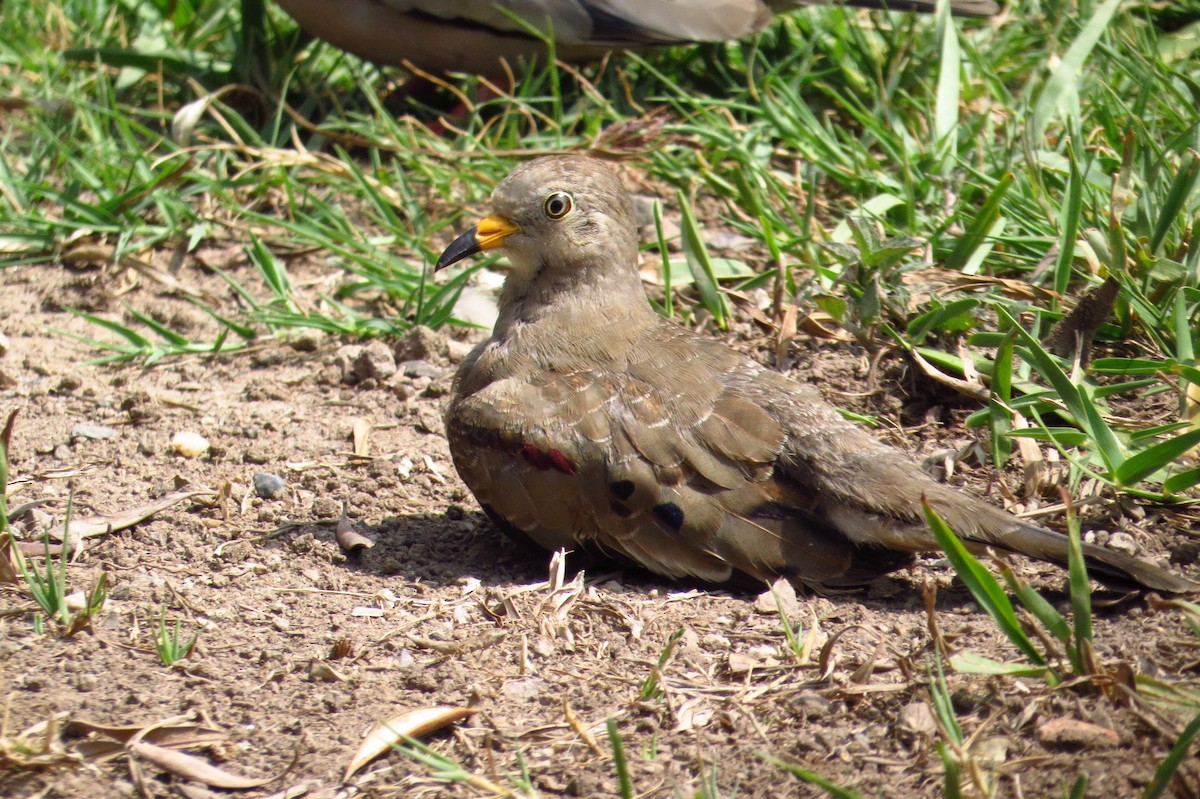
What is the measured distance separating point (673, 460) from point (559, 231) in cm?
90

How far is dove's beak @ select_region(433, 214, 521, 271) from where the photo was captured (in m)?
4.18

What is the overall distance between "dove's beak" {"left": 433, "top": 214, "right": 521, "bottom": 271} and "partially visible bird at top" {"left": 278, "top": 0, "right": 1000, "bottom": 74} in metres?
2.33

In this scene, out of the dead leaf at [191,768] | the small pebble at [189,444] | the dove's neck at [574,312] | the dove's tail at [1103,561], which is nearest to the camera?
the dead leaf at [191,768]

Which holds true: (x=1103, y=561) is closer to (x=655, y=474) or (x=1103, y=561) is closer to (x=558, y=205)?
(x=655, y=474)

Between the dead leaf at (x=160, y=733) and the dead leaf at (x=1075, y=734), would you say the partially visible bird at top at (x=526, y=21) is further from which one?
the dead leaf at (x=1075, y=734)

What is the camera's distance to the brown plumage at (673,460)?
357cm

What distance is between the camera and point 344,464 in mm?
4465

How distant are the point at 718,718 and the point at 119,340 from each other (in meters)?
3.31

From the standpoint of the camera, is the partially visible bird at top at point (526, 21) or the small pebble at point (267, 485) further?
the partially visible bird at top at point (526, 21)

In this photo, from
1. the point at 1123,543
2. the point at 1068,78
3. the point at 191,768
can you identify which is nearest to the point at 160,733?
the point at 191,768

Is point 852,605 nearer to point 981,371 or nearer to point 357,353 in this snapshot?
point 981,371

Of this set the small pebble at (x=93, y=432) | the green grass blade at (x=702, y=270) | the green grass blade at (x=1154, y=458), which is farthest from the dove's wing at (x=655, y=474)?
the small pebble at (x=93, y=432)

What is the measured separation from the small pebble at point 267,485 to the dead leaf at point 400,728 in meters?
1.44

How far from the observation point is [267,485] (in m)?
4.29
